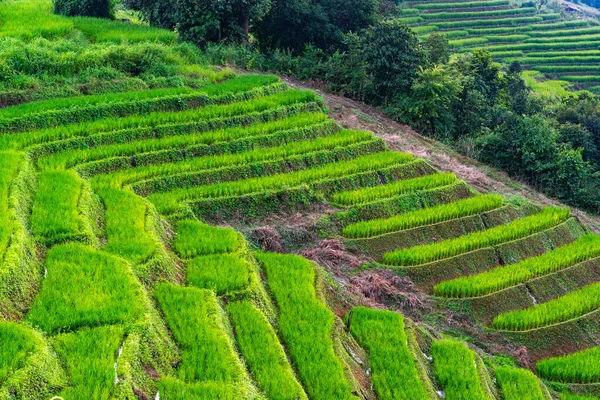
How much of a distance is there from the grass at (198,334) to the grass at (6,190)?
2.02m

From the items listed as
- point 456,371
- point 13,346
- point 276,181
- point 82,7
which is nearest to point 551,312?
point 456,371

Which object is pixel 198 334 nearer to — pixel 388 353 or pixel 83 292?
pixel 83 292

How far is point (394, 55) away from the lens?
66.8ft

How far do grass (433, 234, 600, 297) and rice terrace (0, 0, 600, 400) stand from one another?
0.17ft

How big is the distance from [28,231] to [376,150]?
9168mm

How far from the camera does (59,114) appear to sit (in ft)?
47.4

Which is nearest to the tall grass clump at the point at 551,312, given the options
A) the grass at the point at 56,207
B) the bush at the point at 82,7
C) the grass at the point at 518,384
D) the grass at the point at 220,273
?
the grass at the point at 518,384

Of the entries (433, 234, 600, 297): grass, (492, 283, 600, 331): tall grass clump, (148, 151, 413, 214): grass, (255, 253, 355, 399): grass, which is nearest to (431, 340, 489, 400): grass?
(255, 253, 355, 399): grass

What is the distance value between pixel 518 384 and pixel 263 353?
3967mm

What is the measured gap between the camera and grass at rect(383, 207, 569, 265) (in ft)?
41.8

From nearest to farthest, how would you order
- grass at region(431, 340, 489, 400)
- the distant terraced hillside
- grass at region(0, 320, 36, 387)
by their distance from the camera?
grass at region(0, 320, 36, 387)
grass at region(431, 340, 489, 400)
the distant terraced hillside

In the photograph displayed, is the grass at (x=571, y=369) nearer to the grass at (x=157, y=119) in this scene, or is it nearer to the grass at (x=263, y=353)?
the grass at (x=263, y=353)

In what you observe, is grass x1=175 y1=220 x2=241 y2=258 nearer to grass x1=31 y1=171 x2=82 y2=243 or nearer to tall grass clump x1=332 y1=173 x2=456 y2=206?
grass x1=31 y1=171 x2=82 y2=243

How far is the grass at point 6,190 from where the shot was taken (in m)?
8.52
